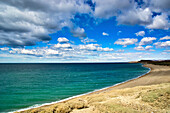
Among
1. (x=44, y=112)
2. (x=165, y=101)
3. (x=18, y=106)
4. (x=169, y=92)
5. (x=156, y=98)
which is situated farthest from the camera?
(x=18, y=106)

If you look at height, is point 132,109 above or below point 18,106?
above

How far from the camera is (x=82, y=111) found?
9.55m

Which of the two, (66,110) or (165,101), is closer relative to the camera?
(66,110)

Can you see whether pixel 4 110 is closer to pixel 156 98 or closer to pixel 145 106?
pixel 145 106

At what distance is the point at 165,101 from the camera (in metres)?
10.9

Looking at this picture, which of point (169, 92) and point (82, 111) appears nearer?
point (82, 111)

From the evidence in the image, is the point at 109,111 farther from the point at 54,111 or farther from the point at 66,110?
the point at 54,111

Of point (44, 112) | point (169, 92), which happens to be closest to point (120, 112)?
point (44, 112)

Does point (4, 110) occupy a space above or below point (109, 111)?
below

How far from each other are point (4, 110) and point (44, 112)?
27.0 feet

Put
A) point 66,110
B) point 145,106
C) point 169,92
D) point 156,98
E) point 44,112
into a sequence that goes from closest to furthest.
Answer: point 44,112
point 66,110
point 145,106
point 156,98
point 169,92

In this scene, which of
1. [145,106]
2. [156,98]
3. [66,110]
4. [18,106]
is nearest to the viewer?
[66,110]

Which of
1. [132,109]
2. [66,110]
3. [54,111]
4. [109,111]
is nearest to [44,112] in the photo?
[54,111]

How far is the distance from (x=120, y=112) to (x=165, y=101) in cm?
558
